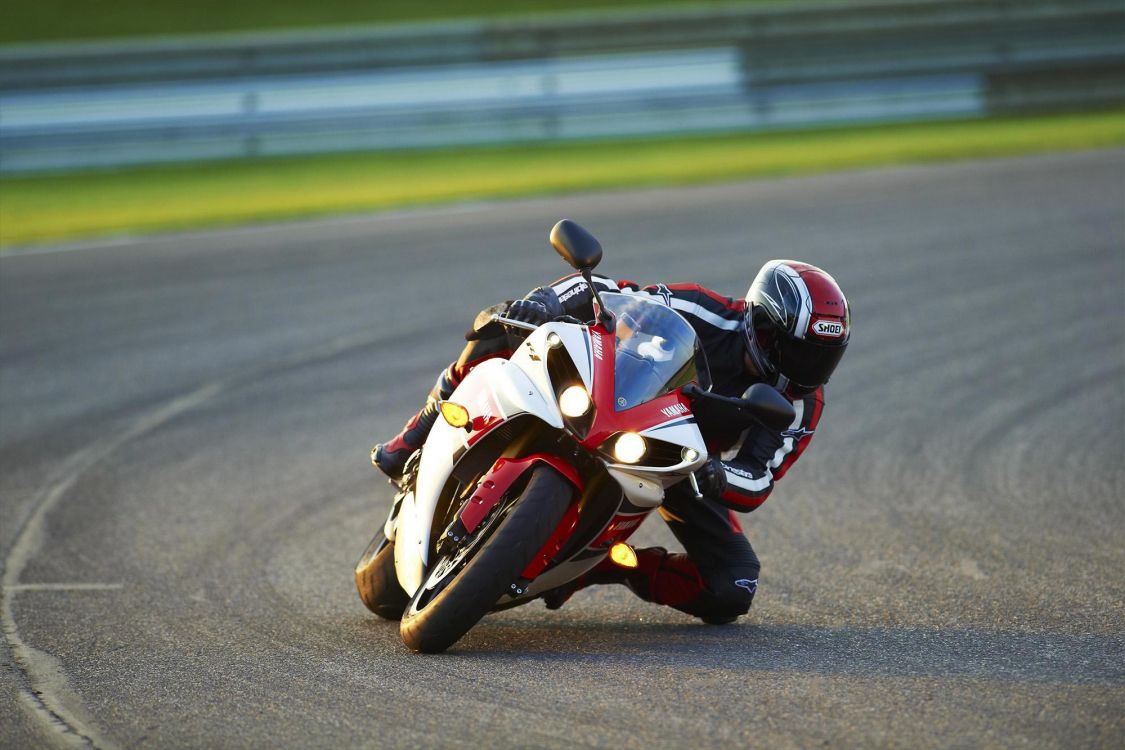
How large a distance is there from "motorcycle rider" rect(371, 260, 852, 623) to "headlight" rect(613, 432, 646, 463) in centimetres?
49

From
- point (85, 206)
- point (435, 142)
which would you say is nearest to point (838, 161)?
point (435, 142)

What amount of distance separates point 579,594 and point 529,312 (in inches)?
61.9

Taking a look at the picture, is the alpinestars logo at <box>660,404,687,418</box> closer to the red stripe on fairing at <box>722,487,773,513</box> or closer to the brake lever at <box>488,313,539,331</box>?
the red stripe on fairing at <box>722,487,773,513</box>

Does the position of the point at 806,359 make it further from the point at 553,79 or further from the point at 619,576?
the point at 553,79

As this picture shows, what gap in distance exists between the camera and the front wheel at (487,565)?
4.33 meters

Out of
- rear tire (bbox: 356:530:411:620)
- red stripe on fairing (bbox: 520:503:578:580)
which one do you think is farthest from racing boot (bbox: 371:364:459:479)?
red stripe on fairing (bbox: 520:503:578:580)

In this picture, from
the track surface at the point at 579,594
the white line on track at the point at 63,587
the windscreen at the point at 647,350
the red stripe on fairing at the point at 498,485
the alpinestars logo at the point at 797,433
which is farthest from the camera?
the white line on track at the point at 63,587

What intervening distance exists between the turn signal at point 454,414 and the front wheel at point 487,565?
34cm

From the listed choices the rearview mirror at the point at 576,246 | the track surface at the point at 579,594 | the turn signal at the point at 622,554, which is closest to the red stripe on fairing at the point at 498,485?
the turn signal at the point at 622,554

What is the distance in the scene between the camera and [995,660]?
4.73m

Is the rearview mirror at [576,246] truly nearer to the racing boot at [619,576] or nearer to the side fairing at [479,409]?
the side fairing at [479,409]

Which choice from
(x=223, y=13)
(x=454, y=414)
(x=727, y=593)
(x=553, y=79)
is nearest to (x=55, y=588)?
(x=454, y=414)

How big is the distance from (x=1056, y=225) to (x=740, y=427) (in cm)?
1036

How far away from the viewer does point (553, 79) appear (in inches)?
748
